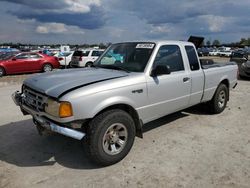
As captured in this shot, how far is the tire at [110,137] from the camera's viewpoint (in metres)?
3.50

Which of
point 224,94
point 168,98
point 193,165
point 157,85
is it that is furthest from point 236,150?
point 224,94

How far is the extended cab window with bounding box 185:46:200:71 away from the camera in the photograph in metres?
5.25

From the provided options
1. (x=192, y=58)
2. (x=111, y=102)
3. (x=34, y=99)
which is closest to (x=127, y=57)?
(x=111, y=102)

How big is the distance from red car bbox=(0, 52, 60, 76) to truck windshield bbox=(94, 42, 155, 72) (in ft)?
41.5

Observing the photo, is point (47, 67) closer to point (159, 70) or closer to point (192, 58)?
point (192, 58)

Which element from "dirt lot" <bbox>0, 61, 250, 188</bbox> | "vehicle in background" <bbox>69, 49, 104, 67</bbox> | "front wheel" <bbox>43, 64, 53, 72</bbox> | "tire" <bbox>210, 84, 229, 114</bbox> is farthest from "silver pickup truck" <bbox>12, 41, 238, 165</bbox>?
"vehicle in background" <bbox>69, 49, 104, 67</bbox>

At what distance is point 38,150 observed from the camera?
4.34 m

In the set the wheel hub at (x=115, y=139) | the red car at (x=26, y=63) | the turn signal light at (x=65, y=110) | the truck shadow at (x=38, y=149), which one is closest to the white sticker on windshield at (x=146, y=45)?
the wheel hub at (x=115, y=139)

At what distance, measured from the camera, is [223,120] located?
595 centimetres

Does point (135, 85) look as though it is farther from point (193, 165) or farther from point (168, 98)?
→ point (193, 165)

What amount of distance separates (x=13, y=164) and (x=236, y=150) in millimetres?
3623

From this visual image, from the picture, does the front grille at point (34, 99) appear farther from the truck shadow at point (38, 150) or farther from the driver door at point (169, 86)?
the driver door at point (169, 86)

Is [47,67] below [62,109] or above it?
below

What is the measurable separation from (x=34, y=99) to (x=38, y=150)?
3.36 ft
